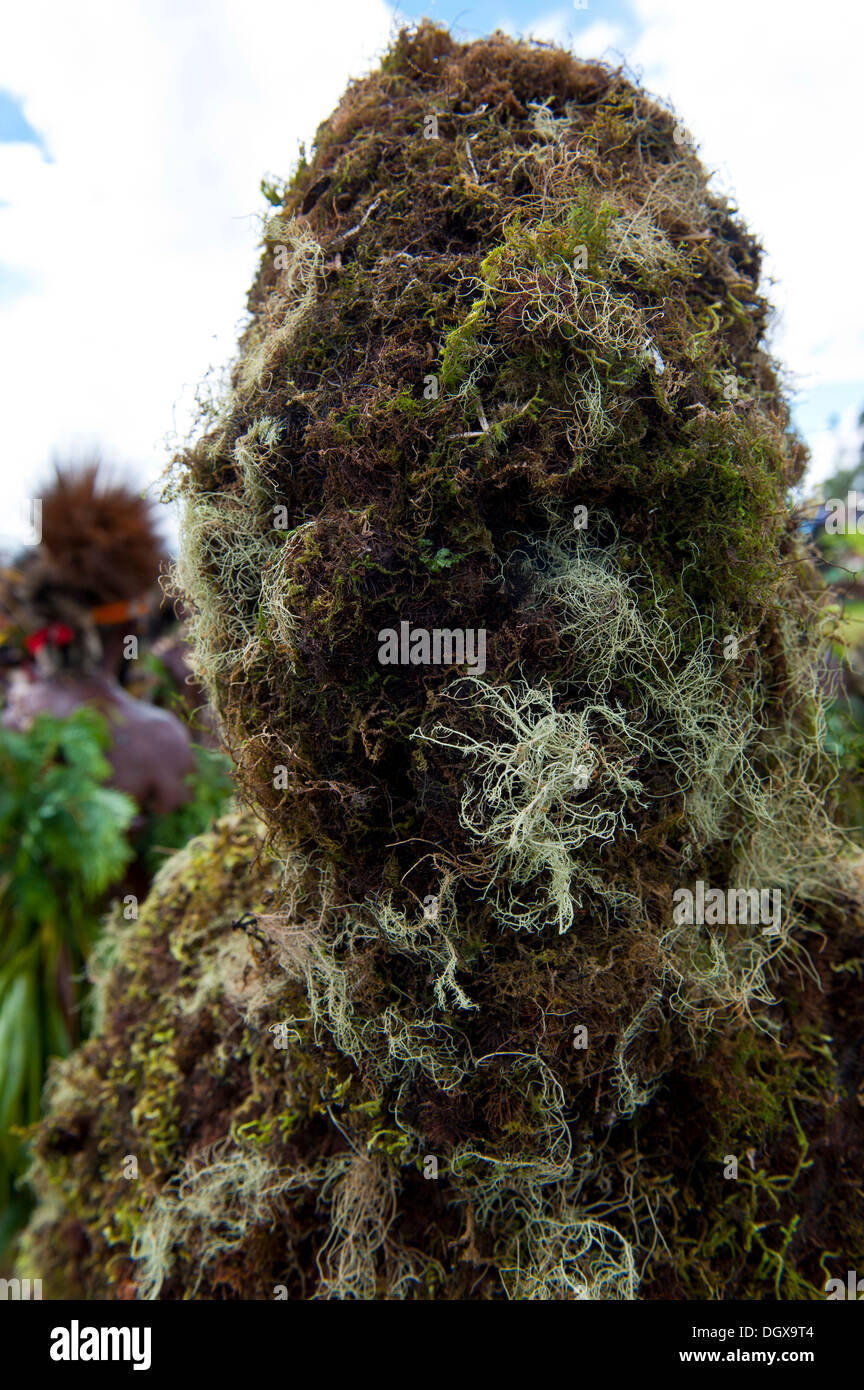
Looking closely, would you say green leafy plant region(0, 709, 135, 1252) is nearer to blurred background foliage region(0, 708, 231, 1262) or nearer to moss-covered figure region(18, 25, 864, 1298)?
blurred background foliage region(0, 708, 231, 1262)

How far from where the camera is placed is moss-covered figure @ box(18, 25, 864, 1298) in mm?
867

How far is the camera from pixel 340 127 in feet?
3.64

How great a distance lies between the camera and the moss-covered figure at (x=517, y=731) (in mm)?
867

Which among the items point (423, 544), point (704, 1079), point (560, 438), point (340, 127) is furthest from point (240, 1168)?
point (340, 127)

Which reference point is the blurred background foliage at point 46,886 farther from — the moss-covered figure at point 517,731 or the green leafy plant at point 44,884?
the moss-covered figure at point 517,731

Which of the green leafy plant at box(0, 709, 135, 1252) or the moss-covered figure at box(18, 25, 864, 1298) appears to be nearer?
the moss-covered figure at box(18, 25, 864, 1298)

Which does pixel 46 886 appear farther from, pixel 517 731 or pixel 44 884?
pixel 517 731

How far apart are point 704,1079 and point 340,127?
1.43 meters

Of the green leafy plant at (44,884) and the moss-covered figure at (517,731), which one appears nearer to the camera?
the moss-covered figure at (517,731)

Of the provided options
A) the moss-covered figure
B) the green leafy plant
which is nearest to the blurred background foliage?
the green leafy plant

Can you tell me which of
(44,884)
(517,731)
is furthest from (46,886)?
(517,731)

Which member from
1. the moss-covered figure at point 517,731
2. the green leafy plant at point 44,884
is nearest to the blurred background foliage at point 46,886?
the green leafy plant at point 44,884

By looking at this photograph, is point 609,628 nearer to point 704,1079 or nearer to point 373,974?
point 373,974
